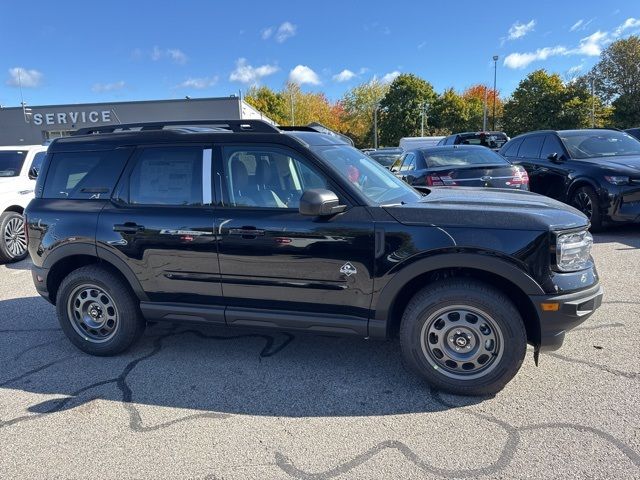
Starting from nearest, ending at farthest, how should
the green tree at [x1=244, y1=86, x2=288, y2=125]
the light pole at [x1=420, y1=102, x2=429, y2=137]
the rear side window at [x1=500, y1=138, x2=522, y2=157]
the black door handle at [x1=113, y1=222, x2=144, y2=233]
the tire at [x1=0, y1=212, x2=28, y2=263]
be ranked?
1. the black door handle at [x1=113, y1=222, x2=144, y2=233]
2. the tire at [x1=0, y1=212, x2=28, y2=263]
3. the rear side window at [x1=500, y1=138, x2=522, y2=157]
4. the light pole at [x1=420, y1=102, x2=429, y2=137]
5. the green tree at [x1=244, y1=86, x2=288, y2=125]

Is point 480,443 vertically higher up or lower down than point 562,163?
lower down

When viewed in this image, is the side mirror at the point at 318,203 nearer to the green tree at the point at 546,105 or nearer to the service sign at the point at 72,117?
the service sign at the point at 72,117

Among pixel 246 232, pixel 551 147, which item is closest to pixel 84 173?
pixel 246 232

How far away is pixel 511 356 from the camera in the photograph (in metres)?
2.98

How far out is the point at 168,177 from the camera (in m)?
3.69

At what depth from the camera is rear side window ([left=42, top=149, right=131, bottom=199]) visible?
3.84 meters

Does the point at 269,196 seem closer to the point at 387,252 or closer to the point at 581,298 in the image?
the point at 387,252

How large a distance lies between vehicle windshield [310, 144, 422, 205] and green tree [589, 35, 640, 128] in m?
48.6

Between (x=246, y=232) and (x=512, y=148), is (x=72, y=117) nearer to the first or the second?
(x=512, y=148)

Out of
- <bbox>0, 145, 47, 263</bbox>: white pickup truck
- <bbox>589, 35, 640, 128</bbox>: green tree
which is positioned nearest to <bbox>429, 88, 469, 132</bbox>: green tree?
<bbox>589, 35, 640, 128</bbox>: green tree

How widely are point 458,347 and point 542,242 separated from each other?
0.86 metres

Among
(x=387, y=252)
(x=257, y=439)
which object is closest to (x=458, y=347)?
(x=387, y=252)

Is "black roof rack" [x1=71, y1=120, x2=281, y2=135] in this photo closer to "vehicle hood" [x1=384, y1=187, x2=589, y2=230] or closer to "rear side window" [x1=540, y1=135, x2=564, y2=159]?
"vehicle hood" [x1=384, y1=187, x2=589, y2=230]

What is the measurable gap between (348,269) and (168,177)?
164 centimetres
